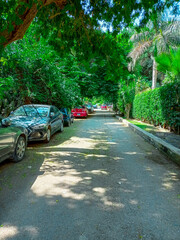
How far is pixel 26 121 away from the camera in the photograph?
6.96 meters

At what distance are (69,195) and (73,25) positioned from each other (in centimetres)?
584

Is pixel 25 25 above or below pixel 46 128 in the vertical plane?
above

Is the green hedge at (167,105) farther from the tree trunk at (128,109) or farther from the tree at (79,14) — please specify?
the tree trunk at (128,109)

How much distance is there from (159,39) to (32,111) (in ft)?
46.5

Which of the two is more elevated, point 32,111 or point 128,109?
point 128,109

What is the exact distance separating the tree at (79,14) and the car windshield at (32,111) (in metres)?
3.55

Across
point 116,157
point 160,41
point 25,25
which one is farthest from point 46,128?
point 160,41

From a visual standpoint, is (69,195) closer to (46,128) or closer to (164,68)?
(46,128)

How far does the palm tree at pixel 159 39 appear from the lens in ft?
51.1

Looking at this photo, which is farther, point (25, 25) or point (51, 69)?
point (51, 69)

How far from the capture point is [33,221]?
93.7 inches

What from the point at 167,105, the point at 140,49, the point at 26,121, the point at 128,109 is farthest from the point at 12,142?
the point at 140,49

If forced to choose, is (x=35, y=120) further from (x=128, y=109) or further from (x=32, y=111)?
(x=128, y=109)

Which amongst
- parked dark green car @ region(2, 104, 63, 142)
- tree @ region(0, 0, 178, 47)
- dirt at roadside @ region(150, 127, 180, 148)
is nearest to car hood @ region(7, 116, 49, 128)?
parked dark green car @ region(2, 104, 63, 142)
